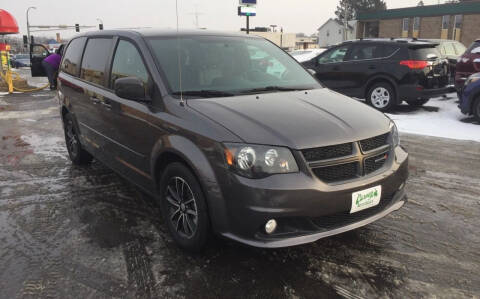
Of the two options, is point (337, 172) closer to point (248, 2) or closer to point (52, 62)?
point (248, 2)

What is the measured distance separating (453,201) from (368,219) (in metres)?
1.96

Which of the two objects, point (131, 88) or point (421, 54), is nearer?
point (131, 88)

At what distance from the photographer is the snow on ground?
7.73m

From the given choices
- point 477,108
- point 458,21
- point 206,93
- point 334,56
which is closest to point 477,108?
point 477,108

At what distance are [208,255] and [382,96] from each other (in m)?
7.92

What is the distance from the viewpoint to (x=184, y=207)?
3.18m

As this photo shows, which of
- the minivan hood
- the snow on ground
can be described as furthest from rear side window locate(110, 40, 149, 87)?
the snow on ground

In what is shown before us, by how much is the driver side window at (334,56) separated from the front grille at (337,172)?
8.42 metres

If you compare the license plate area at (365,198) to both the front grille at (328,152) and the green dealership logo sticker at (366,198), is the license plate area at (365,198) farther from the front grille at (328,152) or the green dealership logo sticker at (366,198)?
the front grille at (328,152)

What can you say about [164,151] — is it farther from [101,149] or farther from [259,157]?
[101,149]

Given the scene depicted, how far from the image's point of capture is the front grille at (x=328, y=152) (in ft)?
8.82

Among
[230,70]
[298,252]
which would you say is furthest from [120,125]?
[298,252]

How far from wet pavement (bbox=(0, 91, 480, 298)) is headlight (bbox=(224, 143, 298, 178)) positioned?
0.83 m

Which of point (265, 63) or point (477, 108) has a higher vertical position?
point (265, 63)
